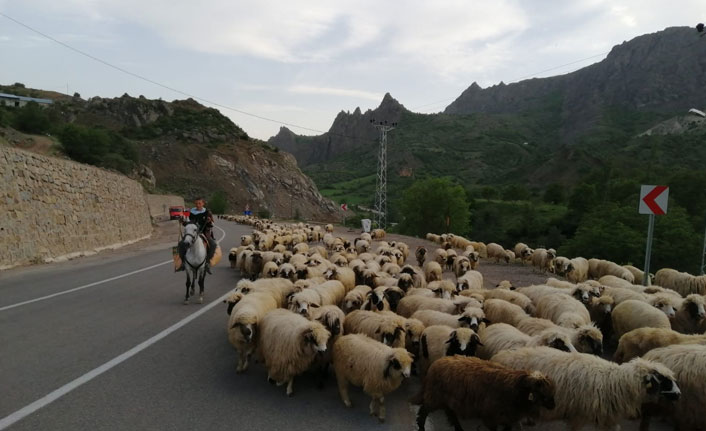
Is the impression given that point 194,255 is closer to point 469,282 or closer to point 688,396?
point 469,282

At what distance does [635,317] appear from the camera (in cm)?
732

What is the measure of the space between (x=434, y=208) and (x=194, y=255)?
156ft

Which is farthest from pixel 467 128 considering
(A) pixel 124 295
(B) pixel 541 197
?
(A) pixel 124 295

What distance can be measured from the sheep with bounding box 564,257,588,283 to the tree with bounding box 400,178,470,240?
128ft

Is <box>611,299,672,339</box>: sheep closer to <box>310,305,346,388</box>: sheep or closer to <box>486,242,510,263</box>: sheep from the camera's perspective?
<box>310,305,346,388</box>: sheep

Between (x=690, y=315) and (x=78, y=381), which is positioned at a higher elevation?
(x=690, y=315)

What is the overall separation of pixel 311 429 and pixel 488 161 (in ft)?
469

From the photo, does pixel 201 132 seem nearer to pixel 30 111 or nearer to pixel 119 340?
pixel 30 111

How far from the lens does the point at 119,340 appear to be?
7.23 meters

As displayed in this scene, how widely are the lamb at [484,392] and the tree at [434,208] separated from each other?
50881 mm

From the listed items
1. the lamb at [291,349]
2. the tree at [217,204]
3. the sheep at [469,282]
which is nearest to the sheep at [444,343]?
the lamb at [291,349]

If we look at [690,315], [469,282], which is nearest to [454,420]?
[690,315]

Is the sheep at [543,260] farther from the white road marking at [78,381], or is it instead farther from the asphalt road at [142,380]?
the white road marking at [78,381]

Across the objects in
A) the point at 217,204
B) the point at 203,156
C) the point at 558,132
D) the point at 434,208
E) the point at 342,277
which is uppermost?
the point at 558,132
